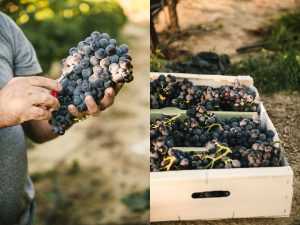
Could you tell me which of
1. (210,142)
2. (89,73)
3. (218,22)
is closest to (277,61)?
(218,22)

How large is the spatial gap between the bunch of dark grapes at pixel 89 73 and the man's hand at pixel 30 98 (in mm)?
133

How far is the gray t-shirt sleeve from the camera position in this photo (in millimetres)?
1909

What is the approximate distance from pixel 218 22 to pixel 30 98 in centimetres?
335

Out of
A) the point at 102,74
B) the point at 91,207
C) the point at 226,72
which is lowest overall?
the point at 91,207

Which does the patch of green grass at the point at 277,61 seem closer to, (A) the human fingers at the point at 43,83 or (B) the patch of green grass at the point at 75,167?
(B) the patch of green grass at the point at 75,167

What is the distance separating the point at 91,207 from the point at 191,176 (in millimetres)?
1528

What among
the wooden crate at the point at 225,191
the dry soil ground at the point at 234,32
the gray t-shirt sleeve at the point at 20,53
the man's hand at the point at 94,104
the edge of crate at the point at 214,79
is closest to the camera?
the man's hand at the point at 94,104

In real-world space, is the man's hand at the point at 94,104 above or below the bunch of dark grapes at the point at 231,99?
above

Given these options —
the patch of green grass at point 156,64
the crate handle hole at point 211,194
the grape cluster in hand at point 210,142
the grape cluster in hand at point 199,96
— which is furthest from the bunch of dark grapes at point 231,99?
→ the patch of green grass at point 156,64

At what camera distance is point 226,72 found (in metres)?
3.24

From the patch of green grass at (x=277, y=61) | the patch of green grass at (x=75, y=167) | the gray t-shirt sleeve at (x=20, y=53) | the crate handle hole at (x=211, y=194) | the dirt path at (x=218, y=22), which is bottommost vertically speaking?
the patch of green grass at (x=75, y=167)

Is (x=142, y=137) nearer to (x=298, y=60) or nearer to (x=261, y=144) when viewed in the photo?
(x=298, y=60)

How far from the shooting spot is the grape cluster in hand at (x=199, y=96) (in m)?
2.12

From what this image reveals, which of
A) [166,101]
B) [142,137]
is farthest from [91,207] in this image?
[166,101]
